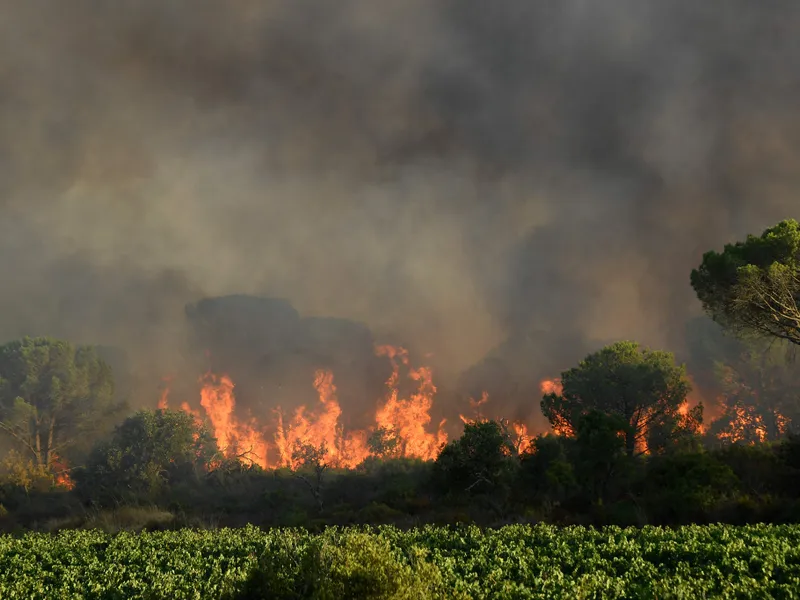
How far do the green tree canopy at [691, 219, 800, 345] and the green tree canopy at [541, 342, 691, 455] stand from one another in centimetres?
2094

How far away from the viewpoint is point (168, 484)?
73.1 metres

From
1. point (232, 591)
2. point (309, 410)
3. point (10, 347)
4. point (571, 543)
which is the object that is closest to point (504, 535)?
point (571, 543)

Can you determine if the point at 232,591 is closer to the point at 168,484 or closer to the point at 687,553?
the point at 687,553

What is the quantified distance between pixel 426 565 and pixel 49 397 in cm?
11322

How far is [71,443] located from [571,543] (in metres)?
104

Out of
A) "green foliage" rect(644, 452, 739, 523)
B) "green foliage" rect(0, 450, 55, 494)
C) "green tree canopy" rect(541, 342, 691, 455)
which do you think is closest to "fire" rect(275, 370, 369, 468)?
"green foliage" rect(0, 450, 55, 494)

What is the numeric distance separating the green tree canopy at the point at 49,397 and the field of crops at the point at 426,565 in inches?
3128

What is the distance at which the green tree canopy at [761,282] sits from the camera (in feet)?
125

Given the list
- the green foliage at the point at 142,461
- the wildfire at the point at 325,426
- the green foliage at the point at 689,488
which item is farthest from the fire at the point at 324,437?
the green foliage at the point at 689,488

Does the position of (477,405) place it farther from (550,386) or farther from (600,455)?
(600,455)

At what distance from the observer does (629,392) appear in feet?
204

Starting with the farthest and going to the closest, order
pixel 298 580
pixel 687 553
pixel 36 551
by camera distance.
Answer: pixel 36 551 → pixel 687 553 → pixel 298 580

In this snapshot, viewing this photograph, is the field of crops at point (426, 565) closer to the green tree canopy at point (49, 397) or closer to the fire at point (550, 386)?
the green tree canopy at point (49, 397)

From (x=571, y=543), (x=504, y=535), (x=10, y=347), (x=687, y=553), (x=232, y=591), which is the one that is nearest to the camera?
(x=232, y=591)
